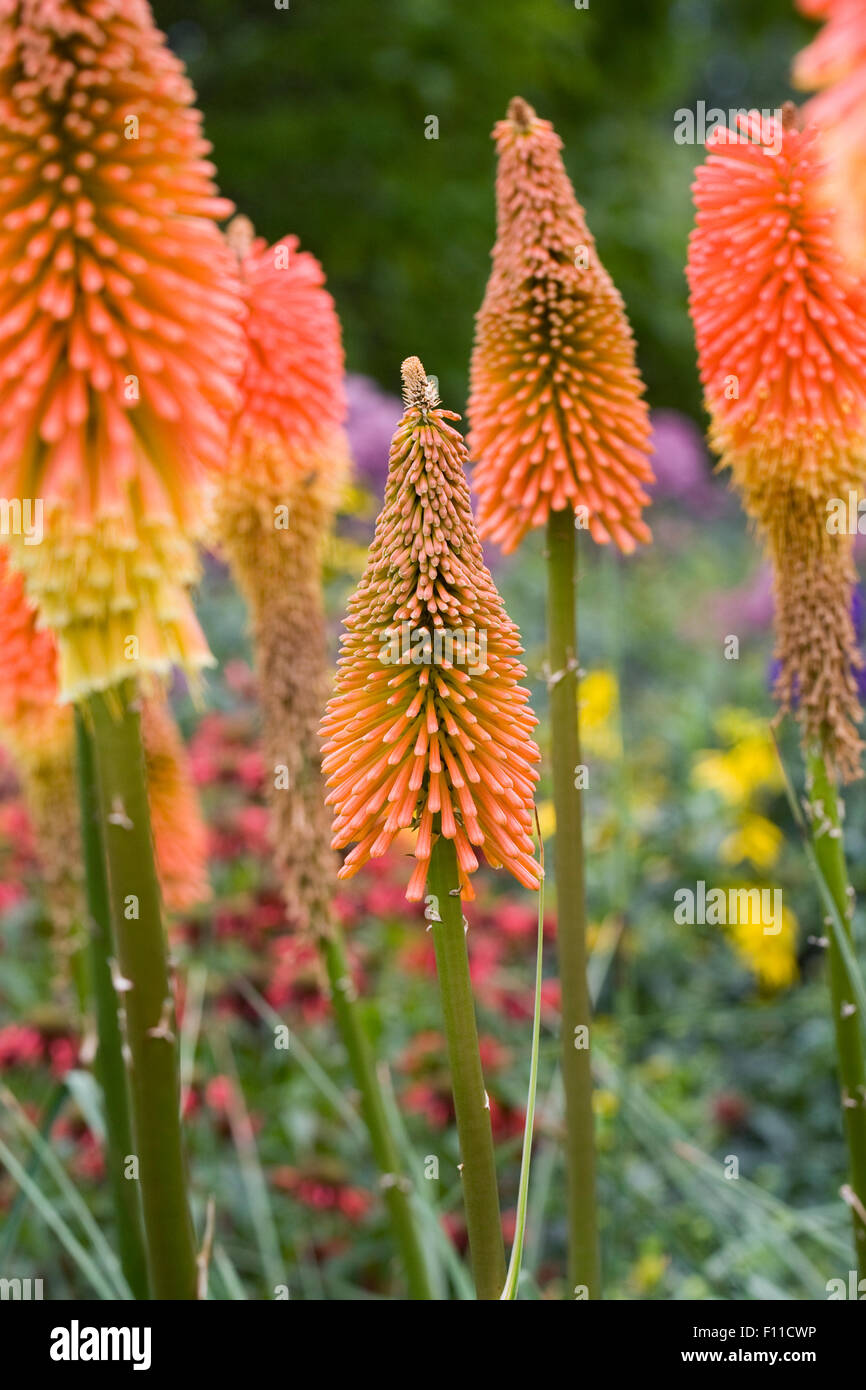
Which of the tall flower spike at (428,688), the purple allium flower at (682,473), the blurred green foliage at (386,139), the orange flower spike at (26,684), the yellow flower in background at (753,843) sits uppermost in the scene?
the blurred green foliage at (386,139)

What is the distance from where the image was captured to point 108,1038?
2098mm

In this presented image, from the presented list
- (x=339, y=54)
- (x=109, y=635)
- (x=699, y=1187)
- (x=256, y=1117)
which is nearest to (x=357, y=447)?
(x=256, y=1117)

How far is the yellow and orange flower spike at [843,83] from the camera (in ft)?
2.97

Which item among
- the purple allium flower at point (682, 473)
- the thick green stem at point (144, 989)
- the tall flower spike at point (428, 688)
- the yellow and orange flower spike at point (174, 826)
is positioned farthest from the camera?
the purple allium flower at point (682, 473)

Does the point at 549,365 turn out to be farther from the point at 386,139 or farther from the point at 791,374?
the point at 386,139

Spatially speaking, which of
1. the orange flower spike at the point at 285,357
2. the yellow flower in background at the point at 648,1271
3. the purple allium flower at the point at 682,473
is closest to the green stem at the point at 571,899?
the orange flower spike at the point at 285,357

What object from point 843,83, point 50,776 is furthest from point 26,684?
point 843,83

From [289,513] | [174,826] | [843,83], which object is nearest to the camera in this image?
[843,83]

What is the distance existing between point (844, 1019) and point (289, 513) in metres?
1.41

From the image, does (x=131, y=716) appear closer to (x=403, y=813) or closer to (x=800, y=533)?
(x=403, y=813)

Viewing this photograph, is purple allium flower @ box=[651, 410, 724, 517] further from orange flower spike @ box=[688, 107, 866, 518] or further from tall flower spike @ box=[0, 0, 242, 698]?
tall flower spike @ box=[0, 0, 242, 698]

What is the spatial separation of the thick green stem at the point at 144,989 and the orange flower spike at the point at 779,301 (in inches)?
44.2

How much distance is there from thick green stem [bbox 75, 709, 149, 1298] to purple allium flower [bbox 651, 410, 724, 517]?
624cm

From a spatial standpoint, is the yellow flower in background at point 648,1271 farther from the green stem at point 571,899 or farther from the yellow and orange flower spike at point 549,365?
the yellow and orange flower spike at point 549,365
